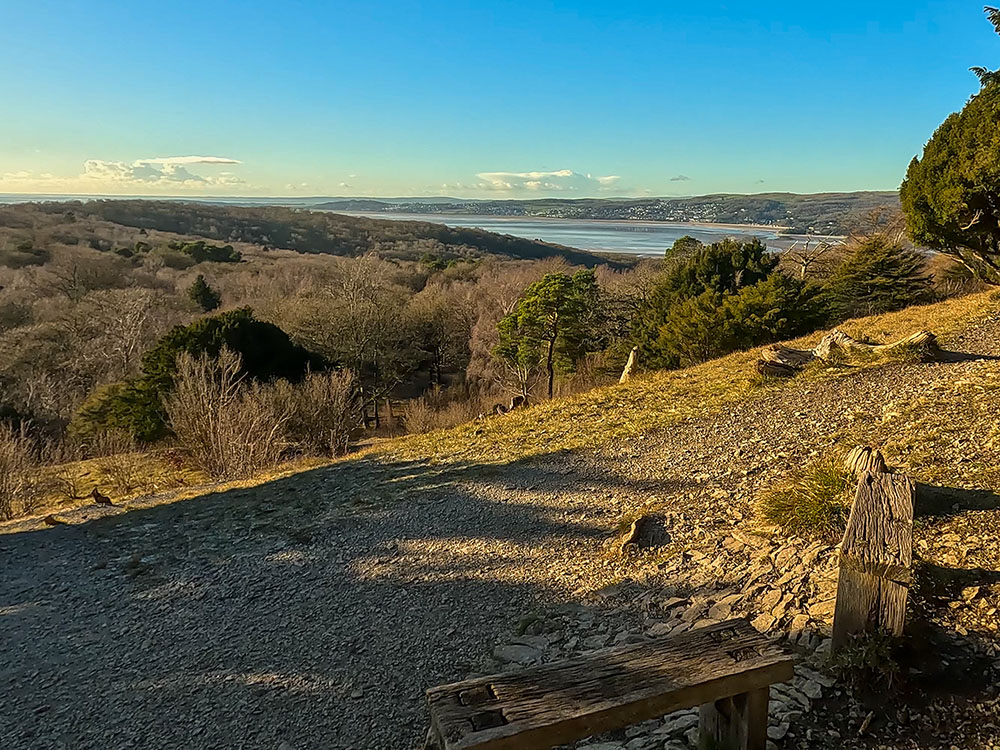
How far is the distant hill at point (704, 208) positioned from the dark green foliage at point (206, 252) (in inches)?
1763

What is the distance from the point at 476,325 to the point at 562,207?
84120 millimetres

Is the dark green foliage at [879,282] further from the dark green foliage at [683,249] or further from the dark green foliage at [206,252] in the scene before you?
the dark green foliage at [206,252]

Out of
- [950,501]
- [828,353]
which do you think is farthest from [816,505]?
[828,353]

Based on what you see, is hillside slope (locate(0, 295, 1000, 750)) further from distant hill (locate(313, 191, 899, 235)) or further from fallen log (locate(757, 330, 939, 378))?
distant hill (locate(313, 191, 899, 235))

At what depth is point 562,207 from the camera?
4456 inches

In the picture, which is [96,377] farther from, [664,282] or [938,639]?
[938,639]

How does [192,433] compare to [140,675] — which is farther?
[192,433]

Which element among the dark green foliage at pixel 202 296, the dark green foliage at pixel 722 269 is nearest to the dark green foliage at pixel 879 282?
the dark green foliage at pixel 722 269

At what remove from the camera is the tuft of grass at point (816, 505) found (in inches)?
181

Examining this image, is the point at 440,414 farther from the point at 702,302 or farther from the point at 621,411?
the point at 621,411

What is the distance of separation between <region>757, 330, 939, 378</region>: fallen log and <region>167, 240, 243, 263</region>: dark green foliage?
164 ft

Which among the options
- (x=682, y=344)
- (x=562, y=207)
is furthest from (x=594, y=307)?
(x=562, y=207)

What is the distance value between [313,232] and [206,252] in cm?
3031

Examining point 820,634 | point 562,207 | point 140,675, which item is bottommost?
point 140,675
